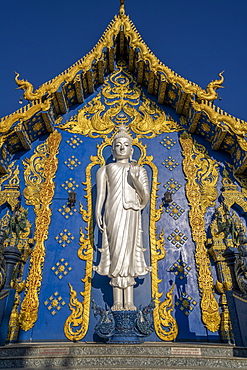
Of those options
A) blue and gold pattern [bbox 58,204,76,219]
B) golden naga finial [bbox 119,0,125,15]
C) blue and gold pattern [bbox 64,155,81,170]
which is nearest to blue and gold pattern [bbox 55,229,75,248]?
blue and gold pattern [bbox 58,204,76,219]

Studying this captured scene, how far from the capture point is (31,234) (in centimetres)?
539

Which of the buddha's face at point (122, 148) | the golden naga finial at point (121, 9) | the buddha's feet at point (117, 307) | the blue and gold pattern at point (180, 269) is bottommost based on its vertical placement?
the buddha's feet at point (117, 307)

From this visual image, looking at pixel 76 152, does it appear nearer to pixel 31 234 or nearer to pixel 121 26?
pixel 31 234

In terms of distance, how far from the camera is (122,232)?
4973 millimetres

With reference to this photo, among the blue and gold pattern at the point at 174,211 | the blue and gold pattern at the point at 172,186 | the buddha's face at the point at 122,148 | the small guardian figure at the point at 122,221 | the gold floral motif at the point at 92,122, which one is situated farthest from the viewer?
the gold floral motif at the point at 92,122

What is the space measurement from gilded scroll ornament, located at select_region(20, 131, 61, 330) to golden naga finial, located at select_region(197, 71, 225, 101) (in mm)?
2987

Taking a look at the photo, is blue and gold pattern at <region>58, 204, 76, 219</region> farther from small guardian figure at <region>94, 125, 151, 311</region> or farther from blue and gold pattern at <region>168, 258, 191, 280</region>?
blue and gold pattern at <region>168, 258, 191, 280</region>

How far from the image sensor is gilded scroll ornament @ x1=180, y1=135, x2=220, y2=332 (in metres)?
4.76

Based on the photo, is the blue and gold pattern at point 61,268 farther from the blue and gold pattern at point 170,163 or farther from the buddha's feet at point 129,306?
the blue and gold pattern at point 170,163

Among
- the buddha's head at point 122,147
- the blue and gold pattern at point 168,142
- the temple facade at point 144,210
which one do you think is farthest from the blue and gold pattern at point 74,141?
the blue and gold pattern at point 168,142

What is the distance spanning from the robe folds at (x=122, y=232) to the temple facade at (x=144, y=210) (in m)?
0.39

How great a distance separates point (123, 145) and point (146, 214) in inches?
52.8

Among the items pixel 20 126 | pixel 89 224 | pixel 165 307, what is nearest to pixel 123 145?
pixel 89 224

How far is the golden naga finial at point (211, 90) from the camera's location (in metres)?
5.92
